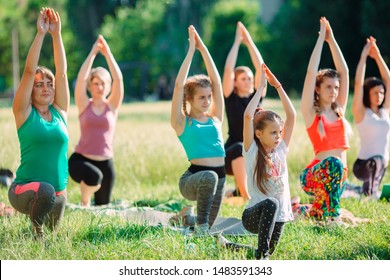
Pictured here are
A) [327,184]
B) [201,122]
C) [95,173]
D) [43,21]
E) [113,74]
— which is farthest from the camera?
[95,173]

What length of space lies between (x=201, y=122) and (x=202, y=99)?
8.3 inches

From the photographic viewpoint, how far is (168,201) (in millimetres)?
7949

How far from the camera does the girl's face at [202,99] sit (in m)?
6.15

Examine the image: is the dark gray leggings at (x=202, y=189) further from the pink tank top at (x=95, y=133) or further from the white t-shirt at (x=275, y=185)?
the pink tank top at (x=95, y=133)

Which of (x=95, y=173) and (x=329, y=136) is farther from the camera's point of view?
(x=95, y=173)

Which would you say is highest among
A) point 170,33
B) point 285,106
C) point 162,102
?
point 170,33

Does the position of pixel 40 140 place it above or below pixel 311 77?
below

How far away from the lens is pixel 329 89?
6691mm

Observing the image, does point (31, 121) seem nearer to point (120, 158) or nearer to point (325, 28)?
point (325, 28)

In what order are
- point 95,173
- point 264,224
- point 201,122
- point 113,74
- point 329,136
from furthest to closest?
point 95,173, point 113,74, point 329,136, point 201,122, point 264,224

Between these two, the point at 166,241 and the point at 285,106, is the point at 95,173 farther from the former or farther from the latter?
the point at 285,106

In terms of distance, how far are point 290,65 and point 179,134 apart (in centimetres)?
2645

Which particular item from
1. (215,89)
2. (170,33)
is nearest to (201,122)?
(215,89)

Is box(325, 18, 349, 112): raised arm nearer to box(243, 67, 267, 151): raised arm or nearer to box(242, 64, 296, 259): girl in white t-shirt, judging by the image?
box(242, 64, 296, 259): girl in white t-shirt
